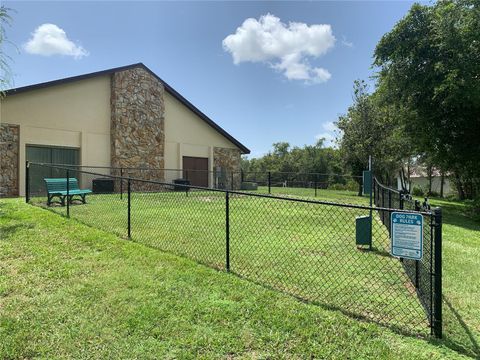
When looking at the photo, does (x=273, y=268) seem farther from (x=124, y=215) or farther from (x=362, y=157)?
(x=362, y=157)

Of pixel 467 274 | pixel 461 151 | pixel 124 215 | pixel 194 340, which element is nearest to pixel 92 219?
pixel 124 215

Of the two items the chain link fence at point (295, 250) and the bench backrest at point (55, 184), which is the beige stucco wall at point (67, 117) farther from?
the chain link fence at point (295, 250)

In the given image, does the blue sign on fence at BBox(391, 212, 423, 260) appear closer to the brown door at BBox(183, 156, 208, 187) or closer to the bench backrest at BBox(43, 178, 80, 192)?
the bench backrest at BBox(43, 178, 80, 192)

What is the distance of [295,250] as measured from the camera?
5.71 m

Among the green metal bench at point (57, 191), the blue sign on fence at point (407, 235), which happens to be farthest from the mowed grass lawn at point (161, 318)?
the green metal bench at point (57, 191)

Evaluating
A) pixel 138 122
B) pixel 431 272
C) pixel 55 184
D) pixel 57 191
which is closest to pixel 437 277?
pixel 431 272

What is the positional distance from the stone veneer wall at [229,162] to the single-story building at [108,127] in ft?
0.24

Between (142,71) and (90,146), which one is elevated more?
(142,71)

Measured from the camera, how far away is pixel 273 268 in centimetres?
470

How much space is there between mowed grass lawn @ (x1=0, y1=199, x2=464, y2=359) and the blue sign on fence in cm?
73

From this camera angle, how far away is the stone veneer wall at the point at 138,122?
1755 cm

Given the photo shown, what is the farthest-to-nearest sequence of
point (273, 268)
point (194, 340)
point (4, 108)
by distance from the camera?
point (4, 108), point (273, 268), point (194, 340)

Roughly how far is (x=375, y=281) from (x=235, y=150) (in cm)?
2043

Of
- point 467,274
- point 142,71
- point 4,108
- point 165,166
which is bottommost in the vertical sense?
point 467,274
